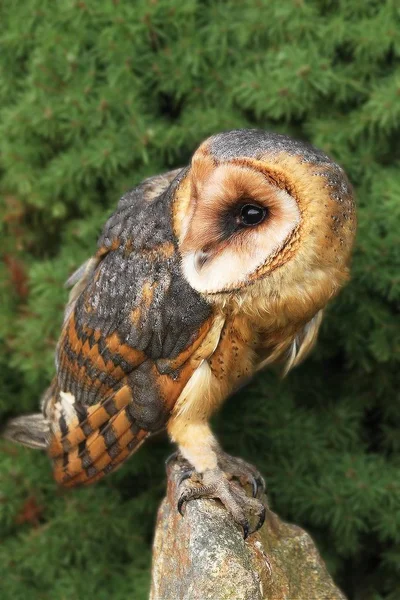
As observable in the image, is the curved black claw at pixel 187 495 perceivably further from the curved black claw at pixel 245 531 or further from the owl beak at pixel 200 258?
the owl beak at pixel 200 258

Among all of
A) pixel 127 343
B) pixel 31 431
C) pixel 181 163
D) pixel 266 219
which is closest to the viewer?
pixel 266 219

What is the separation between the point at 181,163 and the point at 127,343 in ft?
2.65

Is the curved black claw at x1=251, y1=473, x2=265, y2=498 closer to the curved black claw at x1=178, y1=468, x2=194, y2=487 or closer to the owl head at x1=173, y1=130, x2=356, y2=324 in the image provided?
the curved black claw at x1=178, y1=468, x2=194, y2=487

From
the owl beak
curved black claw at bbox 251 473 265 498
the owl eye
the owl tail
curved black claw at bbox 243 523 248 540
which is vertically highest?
the owl eye

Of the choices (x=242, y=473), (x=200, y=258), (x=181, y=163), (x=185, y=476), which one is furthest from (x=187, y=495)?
(x=181, y=163)

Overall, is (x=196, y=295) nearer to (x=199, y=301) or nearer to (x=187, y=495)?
(x=199, y=301)

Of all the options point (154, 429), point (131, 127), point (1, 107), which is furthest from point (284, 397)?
point (1, 107)

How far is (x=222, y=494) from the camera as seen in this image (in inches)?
64.2

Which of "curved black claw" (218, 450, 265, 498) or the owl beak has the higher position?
the owl beak

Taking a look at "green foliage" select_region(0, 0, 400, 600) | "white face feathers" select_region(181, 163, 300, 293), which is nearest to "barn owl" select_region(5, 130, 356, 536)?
"white face feathers" select_region(181, 163, 300, 293)

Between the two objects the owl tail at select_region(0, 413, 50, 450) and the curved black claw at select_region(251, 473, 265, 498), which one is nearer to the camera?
the curved black claw at select_region(251, 473, 265, 498)

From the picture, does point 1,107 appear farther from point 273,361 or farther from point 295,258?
point 295,258

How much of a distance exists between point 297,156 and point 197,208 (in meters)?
0.20

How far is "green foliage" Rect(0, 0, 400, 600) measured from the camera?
2.12m
